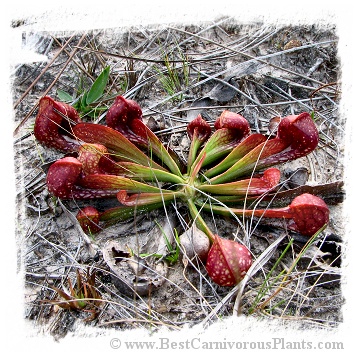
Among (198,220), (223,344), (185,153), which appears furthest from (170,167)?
(223,344)

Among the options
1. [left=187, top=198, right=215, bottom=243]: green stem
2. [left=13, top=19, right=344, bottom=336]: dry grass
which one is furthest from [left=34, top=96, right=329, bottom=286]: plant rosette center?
[left=13, top=19, right=344, bottom=336]: dry grass

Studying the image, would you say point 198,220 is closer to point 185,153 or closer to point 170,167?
point 170,167

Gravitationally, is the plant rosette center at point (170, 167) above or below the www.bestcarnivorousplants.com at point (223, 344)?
above

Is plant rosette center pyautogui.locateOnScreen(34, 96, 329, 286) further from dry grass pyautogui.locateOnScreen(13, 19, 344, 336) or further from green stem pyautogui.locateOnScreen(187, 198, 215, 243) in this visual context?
dry grass pyautogui.locateOnScreen(13, 19, 344, 336)

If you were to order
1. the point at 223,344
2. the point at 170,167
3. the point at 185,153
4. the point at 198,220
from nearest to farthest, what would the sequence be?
the point at 223,344 < the point at 198,220 < the point at 170,167 < the point at 185,153

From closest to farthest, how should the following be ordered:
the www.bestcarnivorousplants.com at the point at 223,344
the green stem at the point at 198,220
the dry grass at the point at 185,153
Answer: the www.bestcarnivorousplants.com at the point at 223,344 < the dry grass at the point at 185,153 < the green stem at the point at 198,220

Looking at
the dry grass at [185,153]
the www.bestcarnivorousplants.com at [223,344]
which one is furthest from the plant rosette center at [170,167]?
the www.bestcarnivorousplants.com at [223,344]

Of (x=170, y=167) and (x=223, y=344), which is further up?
(x=170, y=167)

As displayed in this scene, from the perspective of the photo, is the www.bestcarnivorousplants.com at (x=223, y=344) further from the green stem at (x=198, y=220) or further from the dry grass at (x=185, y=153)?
the green stem at (x=198, y=220)
